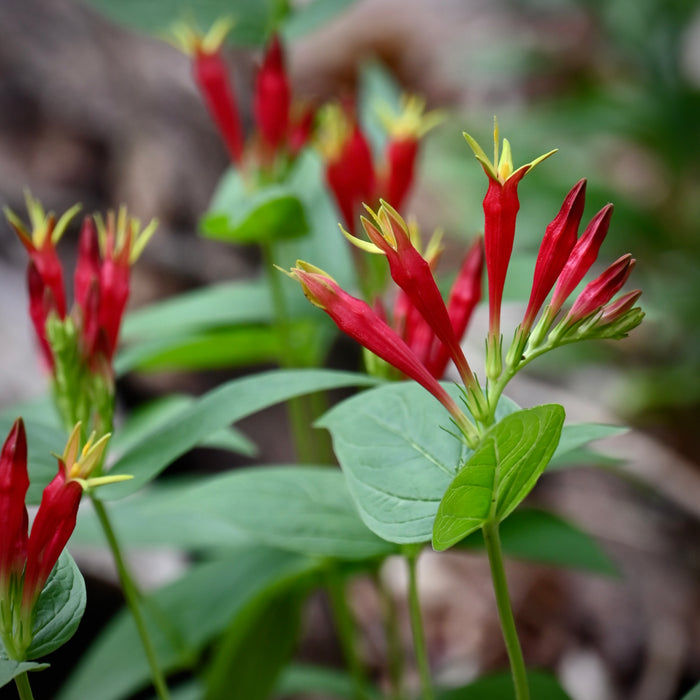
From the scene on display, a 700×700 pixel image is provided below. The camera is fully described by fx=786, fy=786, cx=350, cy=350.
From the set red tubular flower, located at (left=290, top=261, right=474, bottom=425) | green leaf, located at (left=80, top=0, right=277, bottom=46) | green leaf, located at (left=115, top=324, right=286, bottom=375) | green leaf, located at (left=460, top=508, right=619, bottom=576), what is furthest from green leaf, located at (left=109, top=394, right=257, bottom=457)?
green leaf, located at (left=80, top=0, right=277, bottom=46)

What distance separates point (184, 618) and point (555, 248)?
744mm

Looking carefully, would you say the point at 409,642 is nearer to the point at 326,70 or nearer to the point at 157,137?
the point at 157,137

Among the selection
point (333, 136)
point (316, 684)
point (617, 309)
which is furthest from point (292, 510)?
point (333, 136)

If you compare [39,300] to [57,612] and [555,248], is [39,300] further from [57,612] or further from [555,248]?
[555,248]

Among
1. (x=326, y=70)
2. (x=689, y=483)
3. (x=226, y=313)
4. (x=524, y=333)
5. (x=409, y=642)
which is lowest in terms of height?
(x=409, y=642)

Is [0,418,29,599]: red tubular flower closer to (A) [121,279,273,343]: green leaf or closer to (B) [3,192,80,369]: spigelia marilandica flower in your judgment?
(B) [3,192,80,369]: spigelia marilandica flower

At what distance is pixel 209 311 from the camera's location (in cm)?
108

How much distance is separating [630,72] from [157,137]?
2185 mm

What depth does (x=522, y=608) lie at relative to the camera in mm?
1540

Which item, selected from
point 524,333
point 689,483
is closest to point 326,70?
point 689,483

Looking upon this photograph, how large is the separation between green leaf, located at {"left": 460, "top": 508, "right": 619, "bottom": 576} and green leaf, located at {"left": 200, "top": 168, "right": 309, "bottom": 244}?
42cm

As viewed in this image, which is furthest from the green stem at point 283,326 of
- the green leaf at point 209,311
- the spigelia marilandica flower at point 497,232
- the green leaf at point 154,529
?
the spigelia marilandica flower at point 497,232

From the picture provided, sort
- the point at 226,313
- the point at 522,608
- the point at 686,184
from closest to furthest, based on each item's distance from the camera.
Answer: the point at 226,313, the point at 522,608, the point at 686,184

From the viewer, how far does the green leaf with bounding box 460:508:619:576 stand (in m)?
0.85
